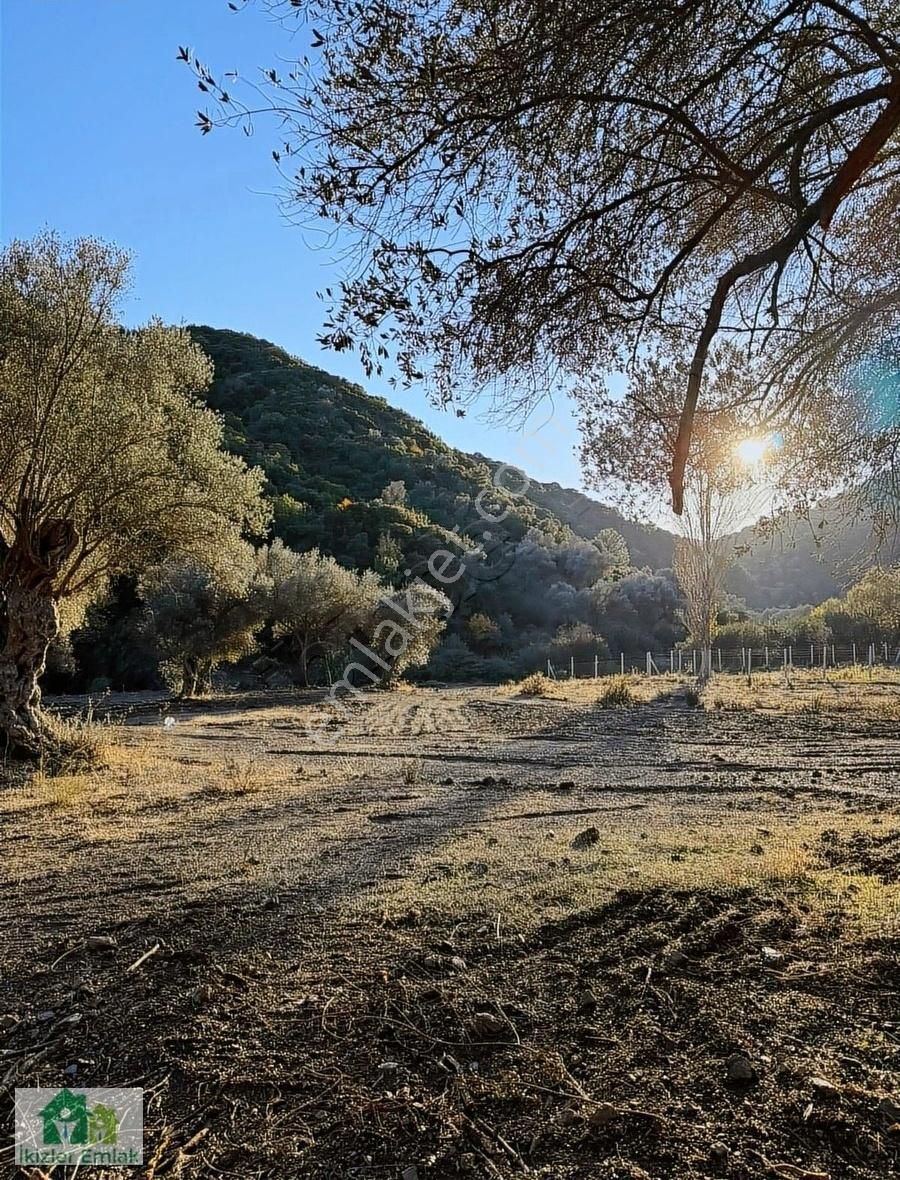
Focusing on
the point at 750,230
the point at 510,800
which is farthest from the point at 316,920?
the point at 750,230

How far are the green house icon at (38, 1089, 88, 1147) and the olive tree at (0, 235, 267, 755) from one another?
25.9 ft

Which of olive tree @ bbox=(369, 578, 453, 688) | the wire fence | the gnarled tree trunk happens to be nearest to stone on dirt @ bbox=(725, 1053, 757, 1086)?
the gnarled tree trunk

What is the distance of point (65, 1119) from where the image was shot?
71.8 inches

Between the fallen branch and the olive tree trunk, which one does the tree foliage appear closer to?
the olive tree trunk

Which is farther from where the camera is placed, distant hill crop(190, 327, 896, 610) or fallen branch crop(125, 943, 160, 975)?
distant hill crop(190, 327, 896, 610)

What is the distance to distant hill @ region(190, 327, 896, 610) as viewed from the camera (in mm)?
43938

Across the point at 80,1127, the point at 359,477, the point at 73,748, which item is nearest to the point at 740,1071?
the point at 80,1127

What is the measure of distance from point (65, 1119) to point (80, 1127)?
3.1 inches

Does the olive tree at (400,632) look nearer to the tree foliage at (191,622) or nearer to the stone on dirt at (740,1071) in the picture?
the tree foliage at (191,622)

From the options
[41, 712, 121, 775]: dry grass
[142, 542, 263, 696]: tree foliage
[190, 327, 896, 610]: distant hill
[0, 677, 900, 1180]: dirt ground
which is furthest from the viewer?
[190, 327, 896, 610]: distant hill

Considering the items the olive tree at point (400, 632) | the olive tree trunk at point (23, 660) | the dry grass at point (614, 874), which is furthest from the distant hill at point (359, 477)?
the dry grass at point (614, 874)

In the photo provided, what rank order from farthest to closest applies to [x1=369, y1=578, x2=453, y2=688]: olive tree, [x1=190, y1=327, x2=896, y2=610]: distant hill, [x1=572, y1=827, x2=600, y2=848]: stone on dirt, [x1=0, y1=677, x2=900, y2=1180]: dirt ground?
[x1=190, y1=327, x2=896, y2=610]: distant hill < [x1=369, y1=578, x2=453, y2=688]: olive tree < [x1=572, y1=827, x2=600, y2=848]: stone on dirt < [x1=0, y1=677, x2=900, y2=1180]: dirt ground

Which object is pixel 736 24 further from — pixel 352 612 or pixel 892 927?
pixel 352 612

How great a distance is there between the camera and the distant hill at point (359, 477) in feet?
144
